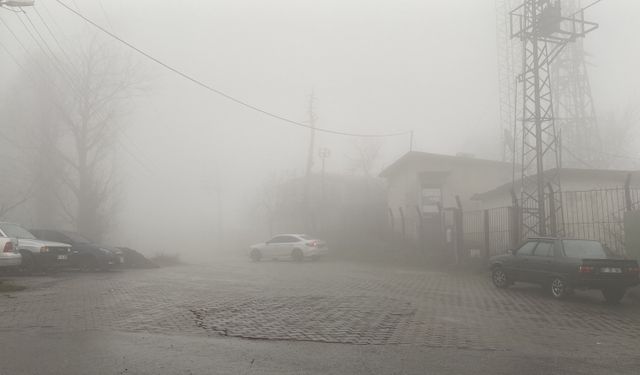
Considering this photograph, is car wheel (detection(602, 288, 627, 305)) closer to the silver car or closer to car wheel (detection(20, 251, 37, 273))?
the silver car

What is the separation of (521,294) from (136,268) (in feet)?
51.3

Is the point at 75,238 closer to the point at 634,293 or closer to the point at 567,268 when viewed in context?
the point at 567,268

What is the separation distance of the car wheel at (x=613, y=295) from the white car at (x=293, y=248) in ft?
55.7

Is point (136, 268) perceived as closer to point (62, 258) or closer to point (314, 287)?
point (62, 258)

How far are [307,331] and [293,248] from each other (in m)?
20.5

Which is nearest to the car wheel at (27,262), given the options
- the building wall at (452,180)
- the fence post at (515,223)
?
the fence post at (515,223)

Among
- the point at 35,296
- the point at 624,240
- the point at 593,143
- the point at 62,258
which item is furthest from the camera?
the point at 593,143

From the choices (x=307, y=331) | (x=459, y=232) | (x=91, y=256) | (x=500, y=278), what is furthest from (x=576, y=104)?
(x=307, y=331)

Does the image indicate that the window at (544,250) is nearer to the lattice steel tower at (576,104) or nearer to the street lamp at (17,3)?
the street lamp at (17,3)

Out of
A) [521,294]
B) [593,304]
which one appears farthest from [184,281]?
[593,304]

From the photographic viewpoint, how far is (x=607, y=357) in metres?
6.69

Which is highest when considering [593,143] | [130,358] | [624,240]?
[593,143]

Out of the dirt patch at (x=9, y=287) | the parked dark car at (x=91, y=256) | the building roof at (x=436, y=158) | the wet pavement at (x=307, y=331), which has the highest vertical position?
the building roof at (x=436, y=158)

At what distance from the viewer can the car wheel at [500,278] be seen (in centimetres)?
1523
